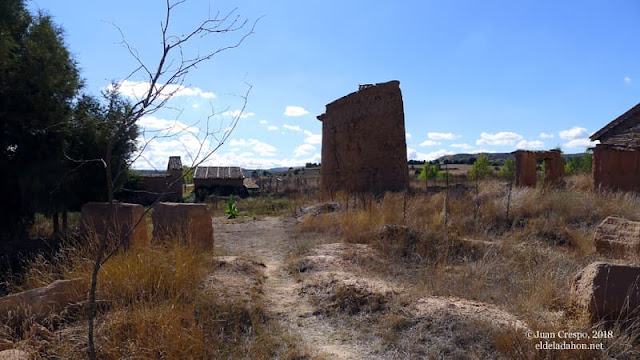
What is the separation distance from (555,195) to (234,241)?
697 centimetres

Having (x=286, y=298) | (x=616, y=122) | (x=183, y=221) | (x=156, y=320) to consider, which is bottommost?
(x=286, y=298)

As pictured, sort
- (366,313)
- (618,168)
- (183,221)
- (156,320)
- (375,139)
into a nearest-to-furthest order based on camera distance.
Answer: (156,320) → (366,313) → (183,221) → (375,139) → (618,168)

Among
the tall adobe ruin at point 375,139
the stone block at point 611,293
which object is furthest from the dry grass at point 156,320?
the tall adobe ruin at point 375,139

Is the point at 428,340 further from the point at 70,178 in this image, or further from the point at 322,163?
the point at 322,163

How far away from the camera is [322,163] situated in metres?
13.4

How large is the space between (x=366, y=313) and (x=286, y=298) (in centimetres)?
106

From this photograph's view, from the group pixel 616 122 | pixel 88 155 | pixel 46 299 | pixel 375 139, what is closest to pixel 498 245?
pixel 46 299

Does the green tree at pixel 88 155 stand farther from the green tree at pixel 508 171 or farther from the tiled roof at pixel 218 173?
the tiled roof at pixel 218 173

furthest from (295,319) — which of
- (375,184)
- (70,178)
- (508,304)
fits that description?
(375,184)

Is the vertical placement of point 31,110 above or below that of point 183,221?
above

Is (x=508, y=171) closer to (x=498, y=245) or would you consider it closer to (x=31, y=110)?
(x=498, y=245)

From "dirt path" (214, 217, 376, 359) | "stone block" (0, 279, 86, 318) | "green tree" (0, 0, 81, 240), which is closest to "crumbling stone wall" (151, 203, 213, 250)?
"dirt path" (214, 217, 376, 359)

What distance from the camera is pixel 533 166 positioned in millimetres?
14344

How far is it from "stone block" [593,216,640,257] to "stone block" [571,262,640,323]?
2378 millimetres
